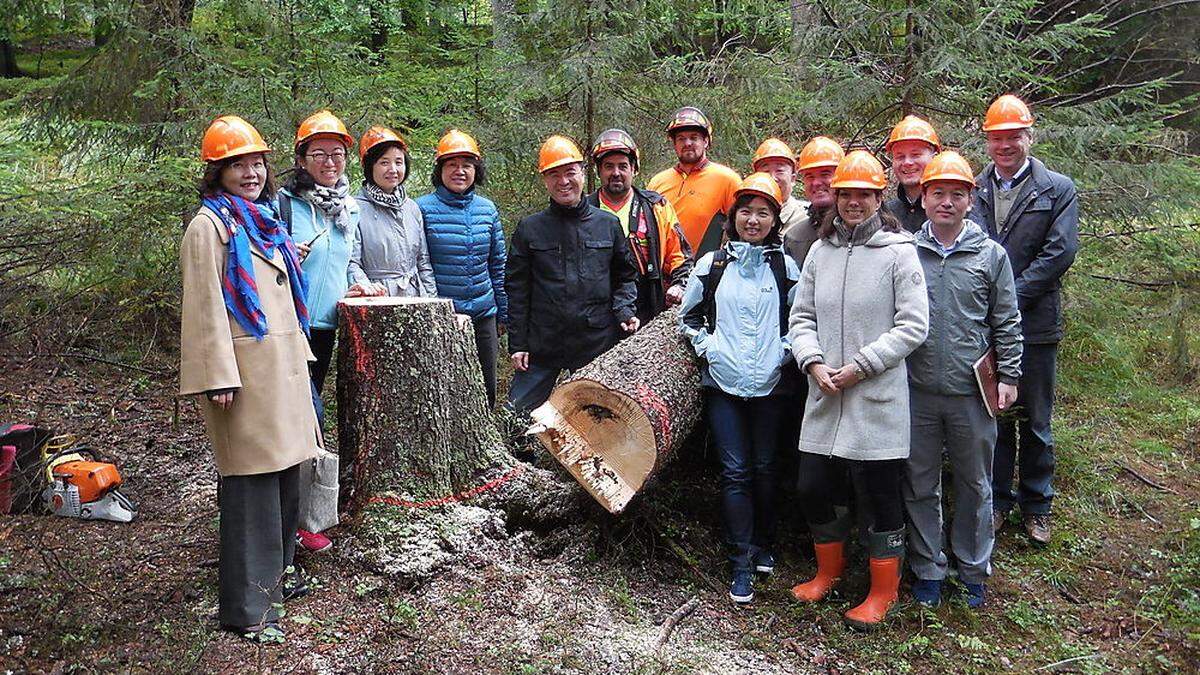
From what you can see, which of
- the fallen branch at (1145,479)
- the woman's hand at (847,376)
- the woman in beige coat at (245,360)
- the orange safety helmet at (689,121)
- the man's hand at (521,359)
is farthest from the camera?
the fallen branch at (1145,479)

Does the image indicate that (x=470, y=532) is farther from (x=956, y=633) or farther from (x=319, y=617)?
(x=956, y=633)

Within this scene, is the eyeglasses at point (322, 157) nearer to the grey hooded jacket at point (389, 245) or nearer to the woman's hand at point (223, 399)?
the grey hooded jacket at point (389, 245)

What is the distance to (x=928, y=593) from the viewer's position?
179 inches

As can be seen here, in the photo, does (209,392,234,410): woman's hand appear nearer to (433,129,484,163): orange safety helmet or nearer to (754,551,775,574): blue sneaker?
(433,129,484,163): orange safety helmet

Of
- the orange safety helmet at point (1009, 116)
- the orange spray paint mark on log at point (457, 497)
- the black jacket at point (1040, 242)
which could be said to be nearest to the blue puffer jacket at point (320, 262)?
the orange spray paint mark on log at point (457, 497)

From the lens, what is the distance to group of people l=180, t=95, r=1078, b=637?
371 cm

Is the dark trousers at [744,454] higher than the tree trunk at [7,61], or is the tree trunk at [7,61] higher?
the tree trunk at [7,61]

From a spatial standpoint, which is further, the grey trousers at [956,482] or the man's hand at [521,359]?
the man's hand at [521,359]

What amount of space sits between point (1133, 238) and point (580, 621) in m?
6.41

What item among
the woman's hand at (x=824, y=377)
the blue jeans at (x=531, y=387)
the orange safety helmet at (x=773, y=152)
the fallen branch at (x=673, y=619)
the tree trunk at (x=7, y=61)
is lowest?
the fallen branch at (x=673, y=619)

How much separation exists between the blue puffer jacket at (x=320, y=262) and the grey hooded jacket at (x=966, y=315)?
3.11 m

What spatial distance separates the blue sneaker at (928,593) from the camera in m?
4.53

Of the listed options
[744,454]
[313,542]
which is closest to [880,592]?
[744,454]

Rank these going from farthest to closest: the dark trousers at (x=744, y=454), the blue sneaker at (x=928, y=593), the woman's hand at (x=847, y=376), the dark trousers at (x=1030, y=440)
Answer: the dark trousers at (x=1030, y=440) < the dark trousers at (x=744, y=454) < the blue sneaker at (x=928, y=593) < the woman's hand at (x=847, y=376)
